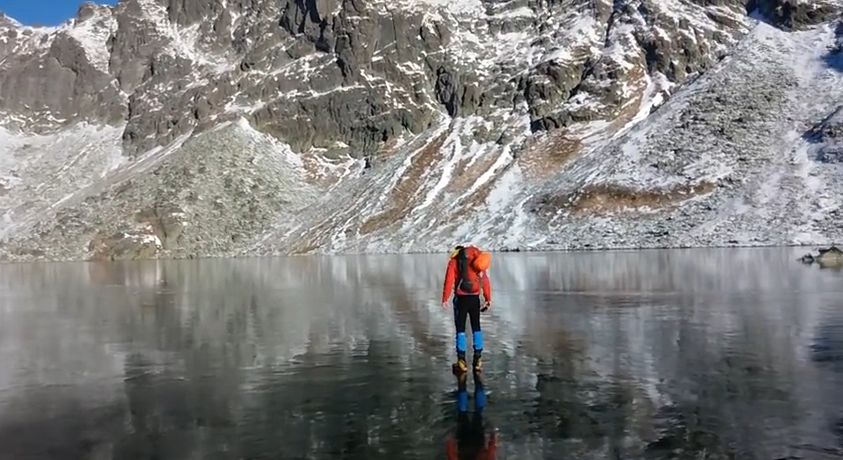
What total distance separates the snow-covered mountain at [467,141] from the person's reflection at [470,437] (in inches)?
3169

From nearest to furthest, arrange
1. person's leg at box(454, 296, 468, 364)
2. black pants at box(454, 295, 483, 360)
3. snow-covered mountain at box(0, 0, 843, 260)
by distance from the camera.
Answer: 1. person's leg at box(454, 296, 468, 364)
2. black pants at box(454, 295, 483, 360)
3. snow-covered mountain at box(0, 0, 843, 260)

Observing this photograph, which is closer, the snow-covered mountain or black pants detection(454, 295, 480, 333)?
black pants detection(454, 295, 480, 333)

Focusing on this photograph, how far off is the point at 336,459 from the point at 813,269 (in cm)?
4086

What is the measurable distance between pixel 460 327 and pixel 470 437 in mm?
5084

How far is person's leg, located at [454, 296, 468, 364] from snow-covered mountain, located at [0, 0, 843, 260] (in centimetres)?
7766

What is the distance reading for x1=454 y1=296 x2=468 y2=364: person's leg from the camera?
15.7m

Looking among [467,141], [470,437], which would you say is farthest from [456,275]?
[467,141]

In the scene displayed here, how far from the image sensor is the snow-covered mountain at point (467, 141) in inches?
4033

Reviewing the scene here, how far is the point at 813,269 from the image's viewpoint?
4375 cm

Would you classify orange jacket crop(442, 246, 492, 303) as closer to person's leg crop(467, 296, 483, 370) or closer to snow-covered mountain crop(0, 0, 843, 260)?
person's leg crop(467, 296, 483, 370)

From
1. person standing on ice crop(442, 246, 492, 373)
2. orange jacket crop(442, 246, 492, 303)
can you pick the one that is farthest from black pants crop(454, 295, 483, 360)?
orange jacket crop(442, 246, 492, 303)

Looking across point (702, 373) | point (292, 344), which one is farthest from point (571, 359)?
point (292, 344)

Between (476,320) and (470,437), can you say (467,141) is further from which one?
(470,437)

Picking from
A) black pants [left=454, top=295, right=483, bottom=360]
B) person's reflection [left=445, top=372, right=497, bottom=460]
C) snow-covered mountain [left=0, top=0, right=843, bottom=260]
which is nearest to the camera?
person's reflection [left=445, top=372, right=497, bottom=460]
